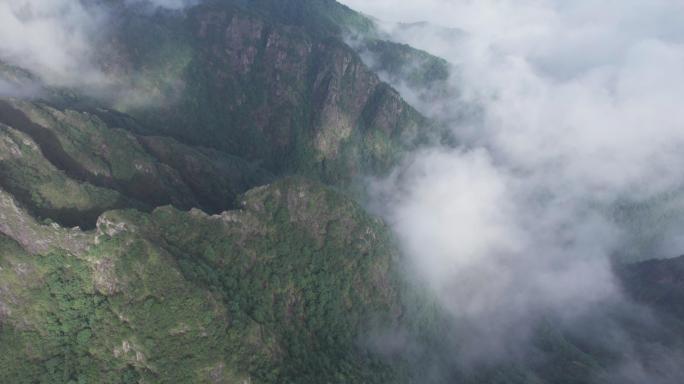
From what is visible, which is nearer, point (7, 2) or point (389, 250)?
point (389, 250)

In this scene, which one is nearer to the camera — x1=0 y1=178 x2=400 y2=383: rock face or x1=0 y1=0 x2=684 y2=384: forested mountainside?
x1=0 y1=178 x2=400 y2=383: rock face

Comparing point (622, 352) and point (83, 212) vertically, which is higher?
point (622, 352)

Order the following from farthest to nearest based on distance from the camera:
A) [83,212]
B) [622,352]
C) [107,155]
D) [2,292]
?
[622,352] → [107,155] → [83,212] → [2,292]

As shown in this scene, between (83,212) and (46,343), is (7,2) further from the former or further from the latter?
(46,343)

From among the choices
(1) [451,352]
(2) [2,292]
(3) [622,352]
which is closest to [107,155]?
(2) [2,292]

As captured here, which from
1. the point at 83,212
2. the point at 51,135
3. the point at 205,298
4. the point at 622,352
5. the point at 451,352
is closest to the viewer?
the point at 205,298

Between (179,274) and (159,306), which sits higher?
(179,274)

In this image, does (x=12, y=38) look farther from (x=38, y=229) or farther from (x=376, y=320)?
(x=376, y=320)

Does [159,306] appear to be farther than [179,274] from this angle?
No

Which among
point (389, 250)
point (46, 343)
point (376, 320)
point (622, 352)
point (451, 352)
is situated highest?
point (622, 352)

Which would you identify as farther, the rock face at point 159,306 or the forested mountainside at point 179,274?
the forested mountainside at point 179,274
